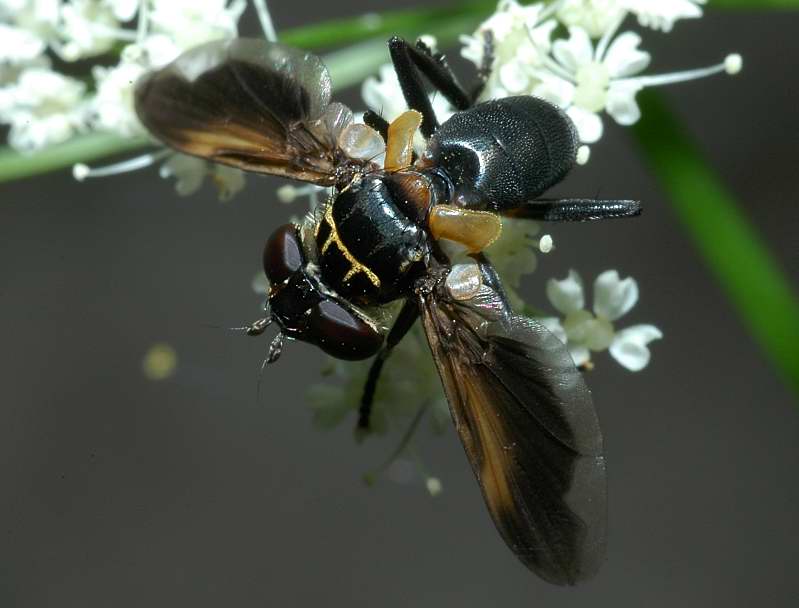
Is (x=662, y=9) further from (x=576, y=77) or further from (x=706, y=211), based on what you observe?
(x=706, y=211)

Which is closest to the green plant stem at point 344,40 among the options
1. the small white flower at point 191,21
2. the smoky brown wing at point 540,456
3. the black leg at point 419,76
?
the small white flower at point 191,21

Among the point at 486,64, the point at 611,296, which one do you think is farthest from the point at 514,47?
the point at 611,296

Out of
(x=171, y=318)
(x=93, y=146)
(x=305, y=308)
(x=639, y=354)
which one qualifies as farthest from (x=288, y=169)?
(x=171, y=318)

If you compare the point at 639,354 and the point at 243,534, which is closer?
the point at 639,354

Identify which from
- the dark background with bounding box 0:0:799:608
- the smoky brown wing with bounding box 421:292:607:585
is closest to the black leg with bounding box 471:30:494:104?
the smoky brown wing with bounding box 421:292:607:585

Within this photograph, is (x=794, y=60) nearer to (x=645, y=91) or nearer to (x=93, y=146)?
(x=645, y=91)

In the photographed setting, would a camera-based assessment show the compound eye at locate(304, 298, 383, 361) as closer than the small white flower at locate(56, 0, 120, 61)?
Yes

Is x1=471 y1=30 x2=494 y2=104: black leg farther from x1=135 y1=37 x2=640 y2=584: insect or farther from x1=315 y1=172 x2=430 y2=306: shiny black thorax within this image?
x1=315 y1=172 x2=430 y2=306: shiny black thorax
